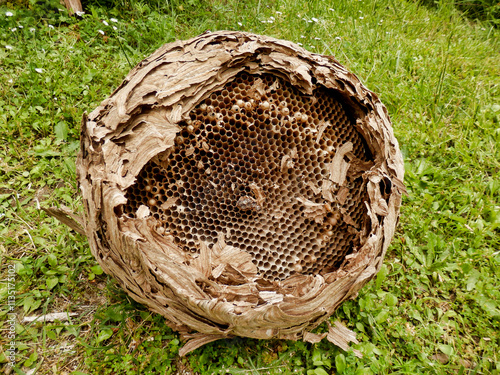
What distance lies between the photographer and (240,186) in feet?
5.96

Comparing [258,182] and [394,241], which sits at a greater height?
[258,182]

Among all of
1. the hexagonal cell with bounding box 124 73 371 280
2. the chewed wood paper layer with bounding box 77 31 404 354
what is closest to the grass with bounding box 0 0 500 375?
the chewed wood paper layer with bounding box 77 31 404 354

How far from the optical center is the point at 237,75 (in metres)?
1.85

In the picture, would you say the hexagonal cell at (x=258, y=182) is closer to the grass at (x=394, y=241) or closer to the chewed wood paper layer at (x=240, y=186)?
the chewed wood paper layer at (x=240, y=186)

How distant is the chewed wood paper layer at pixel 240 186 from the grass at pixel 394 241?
34cm

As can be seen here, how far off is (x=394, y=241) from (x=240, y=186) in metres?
1.27

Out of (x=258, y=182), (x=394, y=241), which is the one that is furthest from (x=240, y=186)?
(x=394, y=241)

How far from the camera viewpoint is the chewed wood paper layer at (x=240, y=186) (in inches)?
61.1

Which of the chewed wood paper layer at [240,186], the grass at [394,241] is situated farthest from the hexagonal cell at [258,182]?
the grass at [394,241]

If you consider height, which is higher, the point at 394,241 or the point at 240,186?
the point at 240,186

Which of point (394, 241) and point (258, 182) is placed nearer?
point (258, 182)

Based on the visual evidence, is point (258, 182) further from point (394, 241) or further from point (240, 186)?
point (394, 241)

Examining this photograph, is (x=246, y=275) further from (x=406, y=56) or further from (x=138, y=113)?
(x=406, y=56)

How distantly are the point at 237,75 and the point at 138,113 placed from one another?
0.56 metres
